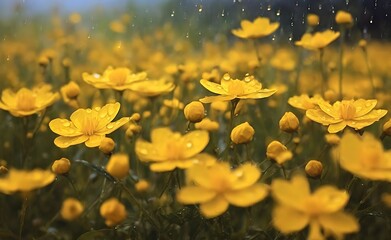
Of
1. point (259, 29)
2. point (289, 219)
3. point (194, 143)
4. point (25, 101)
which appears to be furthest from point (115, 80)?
point (289, 219)

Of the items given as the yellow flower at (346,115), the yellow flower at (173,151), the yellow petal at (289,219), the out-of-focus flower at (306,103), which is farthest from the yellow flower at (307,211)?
the out-of-focus flower at (306,103)

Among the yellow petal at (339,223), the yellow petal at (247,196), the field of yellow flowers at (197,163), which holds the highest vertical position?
the yellow petal at (339,223)

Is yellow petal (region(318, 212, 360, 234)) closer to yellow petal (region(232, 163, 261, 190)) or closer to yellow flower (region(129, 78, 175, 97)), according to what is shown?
yellow petal (region(232, 163, 261, 190))

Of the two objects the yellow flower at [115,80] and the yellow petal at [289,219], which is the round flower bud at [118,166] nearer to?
the yellow petal at [289,219]

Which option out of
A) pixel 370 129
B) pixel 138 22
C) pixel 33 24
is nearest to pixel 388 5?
pixel 370 129

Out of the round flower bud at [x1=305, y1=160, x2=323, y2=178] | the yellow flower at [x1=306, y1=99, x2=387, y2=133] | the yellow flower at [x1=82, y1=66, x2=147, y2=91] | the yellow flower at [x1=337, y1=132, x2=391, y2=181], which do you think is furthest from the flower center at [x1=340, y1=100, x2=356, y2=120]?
the yellow flower at [x1=82, y1=66, x2=147, y2=91]

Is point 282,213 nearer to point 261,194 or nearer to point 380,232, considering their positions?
point 261,194

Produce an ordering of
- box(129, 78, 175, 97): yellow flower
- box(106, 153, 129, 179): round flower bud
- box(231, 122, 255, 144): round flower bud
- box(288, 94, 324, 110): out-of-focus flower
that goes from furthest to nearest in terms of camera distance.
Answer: box(129, 78, 175, 97): yellow flower, box(288, 94, 324, 110): out-of-focus flower, box(231, 122, 255, 144): round flower bud, box(106, 153, 129, 179): round flower bud
